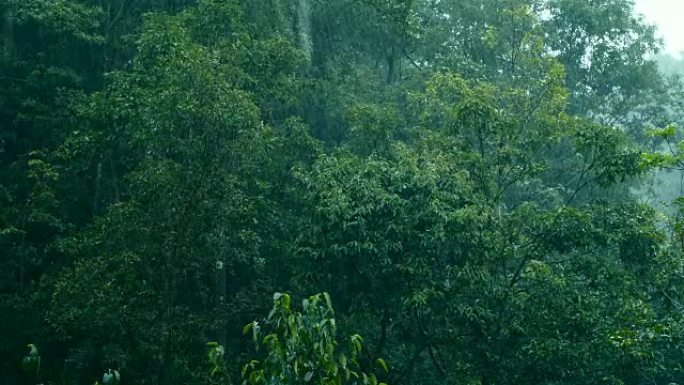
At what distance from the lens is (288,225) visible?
12047 mm

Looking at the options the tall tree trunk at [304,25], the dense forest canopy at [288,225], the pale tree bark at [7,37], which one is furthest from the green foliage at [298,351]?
the pale tree bark at [7,37]

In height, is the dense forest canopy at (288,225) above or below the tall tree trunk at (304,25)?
below

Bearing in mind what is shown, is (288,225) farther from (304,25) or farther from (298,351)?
(298,351)

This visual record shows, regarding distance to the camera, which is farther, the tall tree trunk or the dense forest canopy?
the tall tree trunk

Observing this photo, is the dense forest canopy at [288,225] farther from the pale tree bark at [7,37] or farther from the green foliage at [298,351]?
the green foliage at [298,351]

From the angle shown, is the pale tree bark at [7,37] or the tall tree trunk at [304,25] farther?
the tall tree trunk at [304,25]

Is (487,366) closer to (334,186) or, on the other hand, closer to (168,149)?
(334,186)

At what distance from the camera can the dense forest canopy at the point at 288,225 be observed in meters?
9.48

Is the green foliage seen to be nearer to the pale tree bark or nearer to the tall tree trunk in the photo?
the tall tree trunk

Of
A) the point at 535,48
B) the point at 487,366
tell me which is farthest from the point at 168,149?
the point at 535,48

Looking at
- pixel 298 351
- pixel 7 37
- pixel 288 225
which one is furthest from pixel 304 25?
pixel 298 351

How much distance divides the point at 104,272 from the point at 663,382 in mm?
9274

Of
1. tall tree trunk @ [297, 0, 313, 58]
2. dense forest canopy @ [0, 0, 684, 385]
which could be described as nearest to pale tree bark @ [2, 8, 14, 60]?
dense forest canopy @ [0, 0, 684, 385]

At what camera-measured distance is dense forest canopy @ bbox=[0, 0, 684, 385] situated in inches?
373
